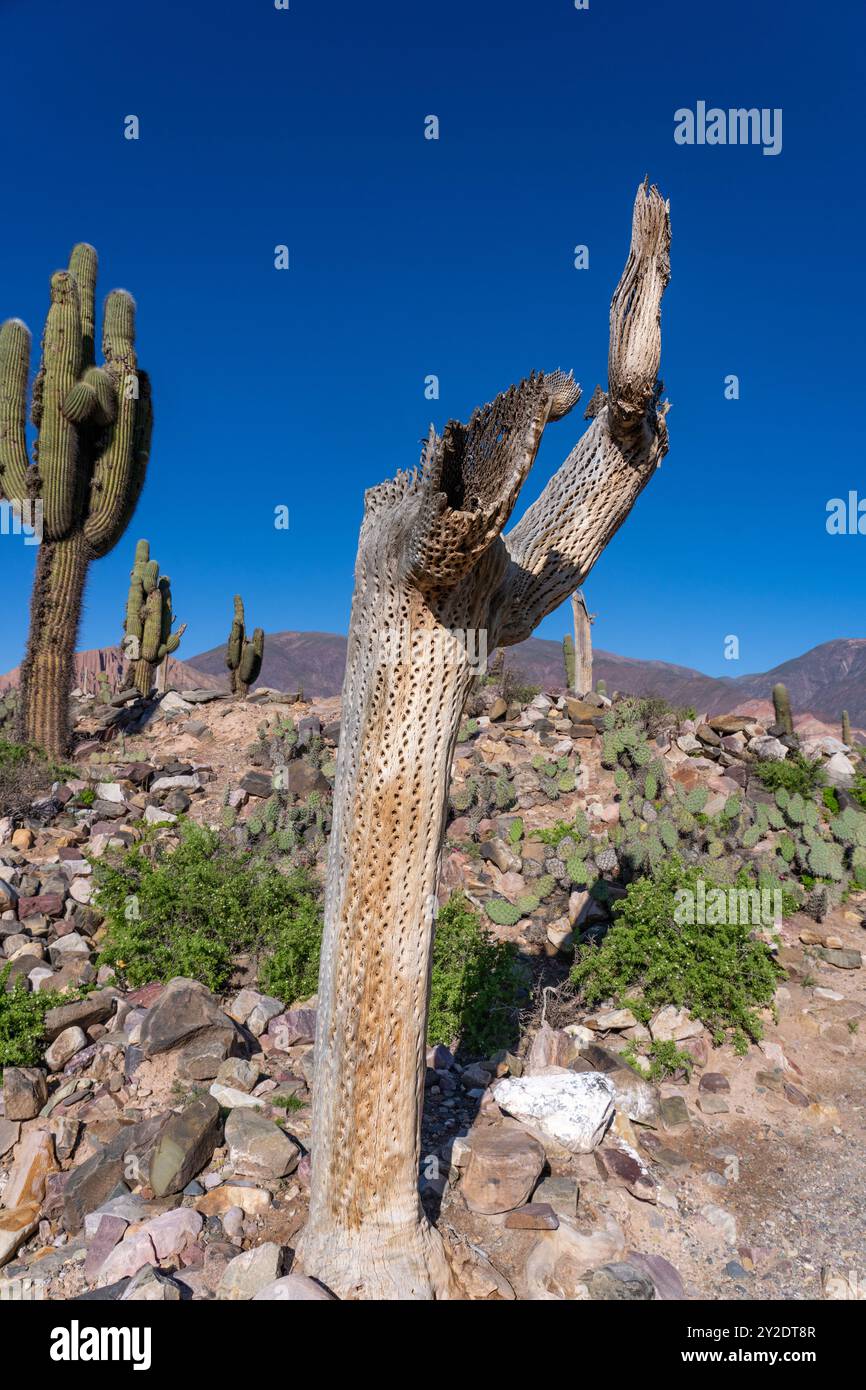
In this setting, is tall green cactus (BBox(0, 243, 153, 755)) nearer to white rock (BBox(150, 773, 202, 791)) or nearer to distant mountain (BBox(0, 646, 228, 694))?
white rock (BBox(150, 773, 202, 791))

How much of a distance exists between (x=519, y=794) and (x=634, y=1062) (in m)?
4.14

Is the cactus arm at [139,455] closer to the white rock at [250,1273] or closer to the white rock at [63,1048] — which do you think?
the white rock at [63,1048]

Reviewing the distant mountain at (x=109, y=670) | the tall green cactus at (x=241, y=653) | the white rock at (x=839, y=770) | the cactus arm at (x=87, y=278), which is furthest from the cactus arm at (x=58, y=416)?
the distant mountain at (x=109, y=670)

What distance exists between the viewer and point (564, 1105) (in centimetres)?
427

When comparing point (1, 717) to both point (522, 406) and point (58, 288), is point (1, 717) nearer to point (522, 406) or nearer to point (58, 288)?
point (58, 288)

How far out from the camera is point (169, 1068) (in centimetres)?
482

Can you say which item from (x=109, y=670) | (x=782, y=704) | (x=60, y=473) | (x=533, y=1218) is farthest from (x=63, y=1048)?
(x=109, y=670)

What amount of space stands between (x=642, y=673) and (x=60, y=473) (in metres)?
46.6

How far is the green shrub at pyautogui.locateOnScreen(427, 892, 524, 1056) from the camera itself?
5215mm

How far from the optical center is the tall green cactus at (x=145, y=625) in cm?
1384

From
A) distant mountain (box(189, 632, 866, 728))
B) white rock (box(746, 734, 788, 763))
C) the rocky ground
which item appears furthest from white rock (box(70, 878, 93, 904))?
distant mountain (box(189, 632, 866, 728))

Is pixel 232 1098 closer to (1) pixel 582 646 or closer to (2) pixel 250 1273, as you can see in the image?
(2) pixel 250 1273

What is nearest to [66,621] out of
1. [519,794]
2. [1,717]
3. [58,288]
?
[1,717]

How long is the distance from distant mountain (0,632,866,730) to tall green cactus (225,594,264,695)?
2329 cm
